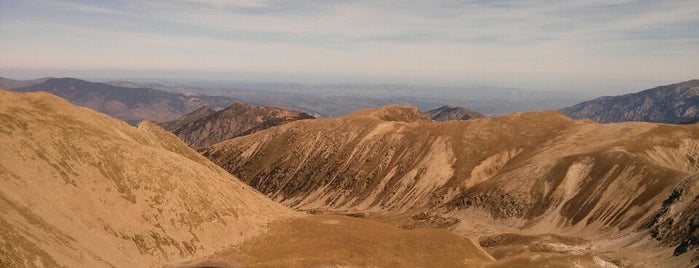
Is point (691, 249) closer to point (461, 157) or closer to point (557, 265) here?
point (557, 265)

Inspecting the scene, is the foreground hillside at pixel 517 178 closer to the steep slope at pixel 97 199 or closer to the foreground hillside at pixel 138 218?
the foreground hillside at pixel 138 218

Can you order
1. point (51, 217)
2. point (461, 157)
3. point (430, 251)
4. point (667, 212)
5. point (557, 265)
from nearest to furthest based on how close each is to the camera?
1. point (51, 217)
2. point (557, 265)
3. point (430, 251)
4. point (667, 212)
5. point (461, 157)

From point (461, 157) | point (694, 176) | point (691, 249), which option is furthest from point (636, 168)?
point (461, 157)

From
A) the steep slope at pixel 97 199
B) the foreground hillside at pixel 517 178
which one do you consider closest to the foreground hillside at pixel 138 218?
the steep slope at pixel 97 199

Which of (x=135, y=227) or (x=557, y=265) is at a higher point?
(x=135, y=227)

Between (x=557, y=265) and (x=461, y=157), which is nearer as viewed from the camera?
(x=557, y=265)

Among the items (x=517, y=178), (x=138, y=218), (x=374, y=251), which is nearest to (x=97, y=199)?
(x=138, y=218)

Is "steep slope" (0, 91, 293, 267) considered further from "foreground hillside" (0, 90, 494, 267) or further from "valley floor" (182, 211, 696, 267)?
"valley floor" (182, 211, 696, 267)

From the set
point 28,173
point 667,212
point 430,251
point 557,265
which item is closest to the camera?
point 28,173
